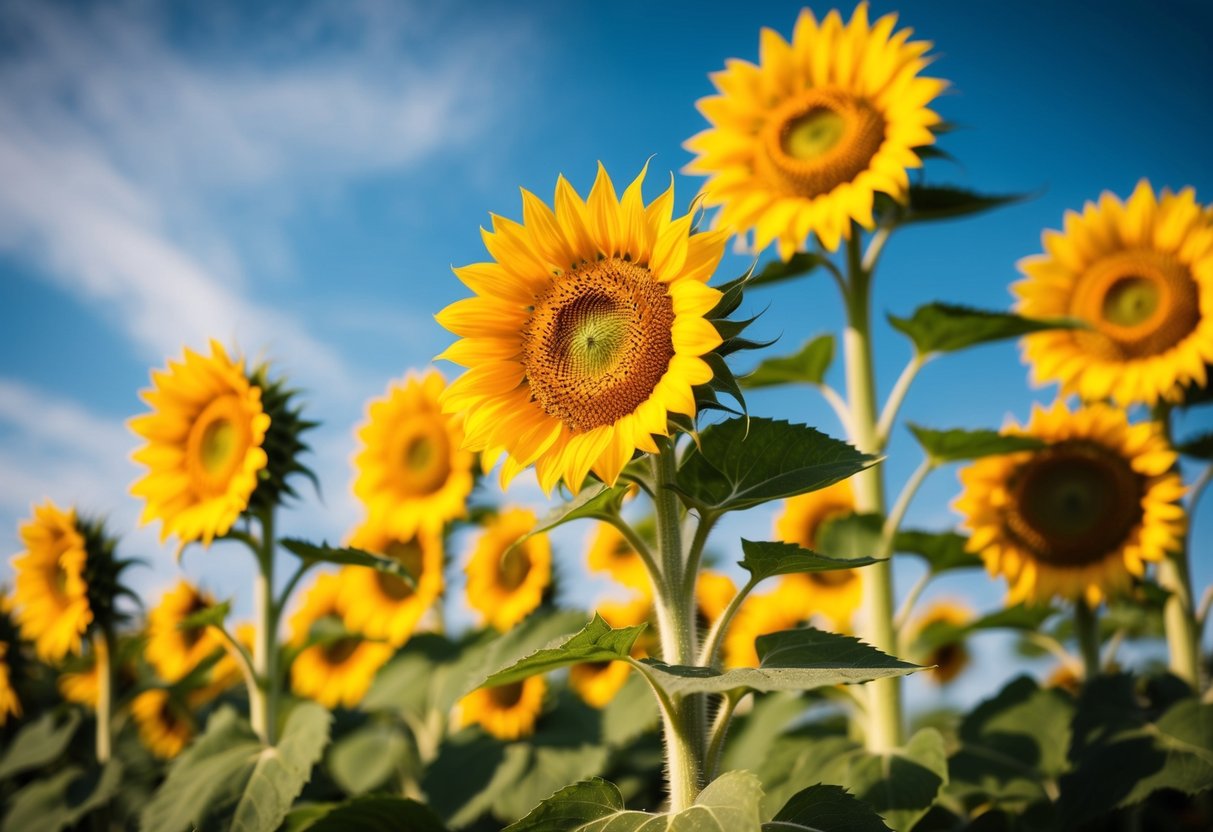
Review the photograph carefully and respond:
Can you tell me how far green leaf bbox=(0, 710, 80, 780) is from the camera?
4.55 meters

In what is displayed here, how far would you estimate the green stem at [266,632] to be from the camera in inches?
130

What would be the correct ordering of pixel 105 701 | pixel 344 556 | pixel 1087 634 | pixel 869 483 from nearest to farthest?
pixel 344 556, pixel 869 483, pixel 1087 634, pixel 105 701

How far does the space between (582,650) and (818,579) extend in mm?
3164

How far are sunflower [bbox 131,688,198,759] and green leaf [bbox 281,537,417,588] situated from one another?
2.79 meters

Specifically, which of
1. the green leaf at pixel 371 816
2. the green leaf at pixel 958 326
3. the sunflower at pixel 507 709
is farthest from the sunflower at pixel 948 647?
the green leaf at pixel 371 816

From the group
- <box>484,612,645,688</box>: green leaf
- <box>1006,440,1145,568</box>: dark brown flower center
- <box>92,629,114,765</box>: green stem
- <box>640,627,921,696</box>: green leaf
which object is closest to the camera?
<box>640,627,921,696</box>: green leaf

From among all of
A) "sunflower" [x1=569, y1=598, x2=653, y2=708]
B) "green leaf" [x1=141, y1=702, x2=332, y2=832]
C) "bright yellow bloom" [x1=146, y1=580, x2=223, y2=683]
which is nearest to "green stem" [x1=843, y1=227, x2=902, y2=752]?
"sunflower" [x1=569, y1=598, x2=653, y2=708]

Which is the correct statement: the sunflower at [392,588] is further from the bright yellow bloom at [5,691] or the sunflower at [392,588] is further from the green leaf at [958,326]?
the green leaf at [958,326]

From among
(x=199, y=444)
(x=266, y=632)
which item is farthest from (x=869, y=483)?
(x=199, y=444)

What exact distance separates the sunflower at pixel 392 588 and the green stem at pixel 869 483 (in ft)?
6.76

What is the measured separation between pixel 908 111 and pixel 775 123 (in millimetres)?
525

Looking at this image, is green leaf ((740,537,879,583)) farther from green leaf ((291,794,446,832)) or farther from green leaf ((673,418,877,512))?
green leaf ((291,794,446,832))

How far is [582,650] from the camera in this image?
1850 millimetres

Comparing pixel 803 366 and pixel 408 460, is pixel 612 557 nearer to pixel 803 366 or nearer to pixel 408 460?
pixel 408 460
